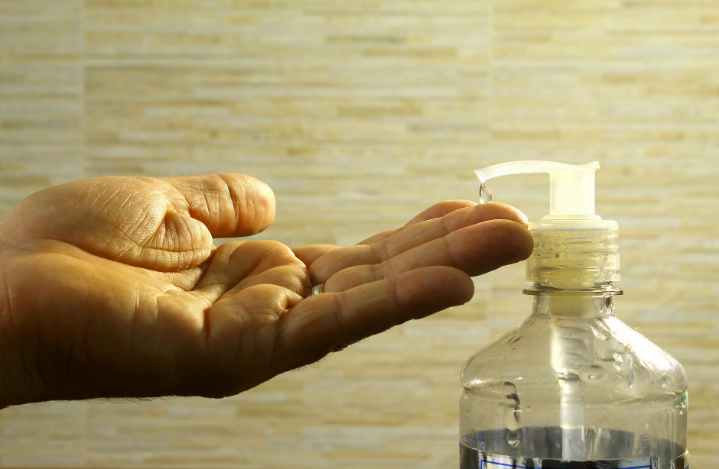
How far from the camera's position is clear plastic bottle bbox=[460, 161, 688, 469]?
48 cm

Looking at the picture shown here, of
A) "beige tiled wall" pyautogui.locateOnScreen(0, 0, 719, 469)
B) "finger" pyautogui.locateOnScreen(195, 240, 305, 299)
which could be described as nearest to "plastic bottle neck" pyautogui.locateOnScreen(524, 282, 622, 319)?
"finger" pyautogui.locateOnScreen(195, 240, 305, 299)

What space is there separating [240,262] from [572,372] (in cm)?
32

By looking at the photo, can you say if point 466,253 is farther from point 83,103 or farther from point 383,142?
point 83,103

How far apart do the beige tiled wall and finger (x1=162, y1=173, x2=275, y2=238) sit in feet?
1.73

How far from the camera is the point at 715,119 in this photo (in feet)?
3.93

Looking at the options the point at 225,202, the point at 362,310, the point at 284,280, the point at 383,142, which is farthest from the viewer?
the point at 383,142

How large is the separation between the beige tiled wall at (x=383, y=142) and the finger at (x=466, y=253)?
69cm

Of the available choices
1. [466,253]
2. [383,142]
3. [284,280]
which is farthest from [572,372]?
[383,142]

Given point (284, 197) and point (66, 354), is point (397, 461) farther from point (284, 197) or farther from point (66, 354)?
point (66, 354)

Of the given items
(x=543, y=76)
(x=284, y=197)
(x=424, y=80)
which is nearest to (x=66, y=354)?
(x=284, y=197)

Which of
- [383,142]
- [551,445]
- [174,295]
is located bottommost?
[551,445]

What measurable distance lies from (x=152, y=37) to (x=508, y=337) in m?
0.96

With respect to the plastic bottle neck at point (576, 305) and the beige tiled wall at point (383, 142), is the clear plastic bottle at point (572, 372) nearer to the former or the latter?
the plastic bottle neck at point (576, 305)

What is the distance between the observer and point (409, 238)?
0.55 meters
